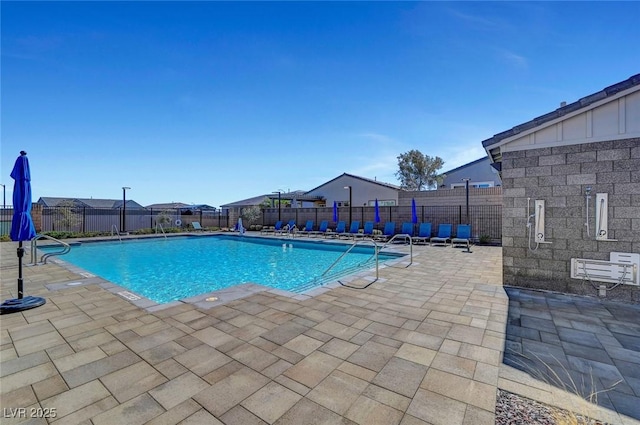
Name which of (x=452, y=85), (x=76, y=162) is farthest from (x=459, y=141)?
(x=76, y=162)

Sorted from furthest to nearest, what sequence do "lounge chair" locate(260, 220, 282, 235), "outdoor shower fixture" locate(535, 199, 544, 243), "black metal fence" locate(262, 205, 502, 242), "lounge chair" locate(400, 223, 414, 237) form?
"lounge chair" locate(260, 220, 282, 235) < "lounge chair" locate(400, 223, 414, 237) < "black metal fence" locate(262, 205, 502, 242) < "outdoor shower fixture" locate(535, 199, 544, 243)

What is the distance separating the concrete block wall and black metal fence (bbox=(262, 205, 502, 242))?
7639mm

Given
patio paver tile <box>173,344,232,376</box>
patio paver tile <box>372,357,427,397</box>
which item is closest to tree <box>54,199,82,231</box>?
patio paver tile <box>173,344,232,376</box>

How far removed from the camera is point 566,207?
4.59 metres

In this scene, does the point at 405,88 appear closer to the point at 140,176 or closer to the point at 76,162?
the point at 76,162

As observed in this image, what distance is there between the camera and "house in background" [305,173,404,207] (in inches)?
827

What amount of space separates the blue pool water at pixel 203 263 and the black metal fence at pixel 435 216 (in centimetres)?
442

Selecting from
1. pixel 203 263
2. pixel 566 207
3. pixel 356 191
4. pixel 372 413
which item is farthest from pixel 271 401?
pixel 356 191

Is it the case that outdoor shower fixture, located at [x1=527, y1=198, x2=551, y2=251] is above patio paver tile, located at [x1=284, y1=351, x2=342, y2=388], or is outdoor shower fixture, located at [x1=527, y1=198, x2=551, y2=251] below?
above

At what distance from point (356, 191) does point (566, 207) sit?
1870cm

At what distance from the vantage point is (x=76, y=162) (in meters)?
14.0

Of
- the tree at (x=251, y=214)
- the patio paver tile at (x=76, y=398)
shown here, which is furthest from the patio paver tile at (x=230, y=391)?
the tree at (x=251, y=214)

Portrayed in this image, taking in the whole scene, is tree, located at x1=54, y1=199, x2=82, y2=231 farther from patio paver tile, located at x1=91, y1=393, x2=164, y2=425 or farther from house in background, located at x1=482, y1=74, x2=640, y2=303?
house in background, located at x1=482, y1=74, x2=640, y2=303

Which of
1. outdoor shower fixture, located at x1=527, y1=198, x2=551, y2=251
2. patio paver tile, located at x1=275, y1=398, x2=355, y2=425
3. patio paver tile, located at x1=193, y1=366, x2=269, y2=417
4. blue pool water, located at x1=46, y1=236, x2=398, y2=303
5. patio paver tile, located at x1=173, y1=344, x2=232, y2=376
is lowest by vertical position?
blue pool water, located at x1=46, y1=236, x2=398, y2=303
